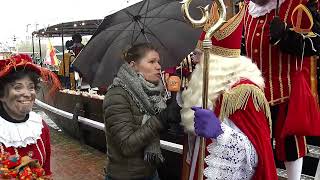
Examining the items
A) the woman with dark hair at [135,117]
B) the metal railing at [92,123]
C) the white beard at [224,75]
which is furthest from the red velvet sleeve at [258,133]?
the metal railing at [92,123]

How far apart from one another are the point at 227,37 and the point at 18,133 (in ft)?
4.62

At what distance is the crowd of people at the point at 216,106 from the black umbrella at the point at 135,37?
26 cm

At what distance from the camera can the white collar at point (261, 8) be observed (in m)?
3.10

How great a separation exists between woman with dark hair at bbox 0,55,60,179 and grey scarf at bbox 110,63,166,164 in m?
0.57

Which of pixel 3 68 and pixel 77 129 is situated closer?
pixel 3 68

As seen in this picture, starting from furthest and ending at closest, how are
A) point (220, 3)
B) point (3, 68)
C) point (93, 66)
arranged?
point (93, 66) < point (3, 68) < point (220, 3)

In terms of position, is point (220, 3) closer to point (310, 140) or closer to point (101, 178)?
point (310, 140)

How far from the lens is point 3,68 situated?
2527mm

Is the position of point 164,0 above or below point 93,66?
above

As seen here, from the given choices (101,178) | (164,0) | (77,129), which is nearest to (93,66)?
(164,0)

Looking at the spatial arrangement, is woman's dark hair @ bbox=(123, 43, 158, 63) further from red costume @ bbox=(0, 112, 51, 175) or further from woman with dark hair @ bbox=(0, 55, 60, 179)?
red costume @ bbox=(0, 112, 51, 175)

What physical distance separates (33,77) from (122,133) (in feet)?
2.27

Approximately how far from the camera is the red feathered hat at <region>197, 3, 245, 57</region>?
217cm

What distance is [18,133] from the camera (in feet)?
8.15
